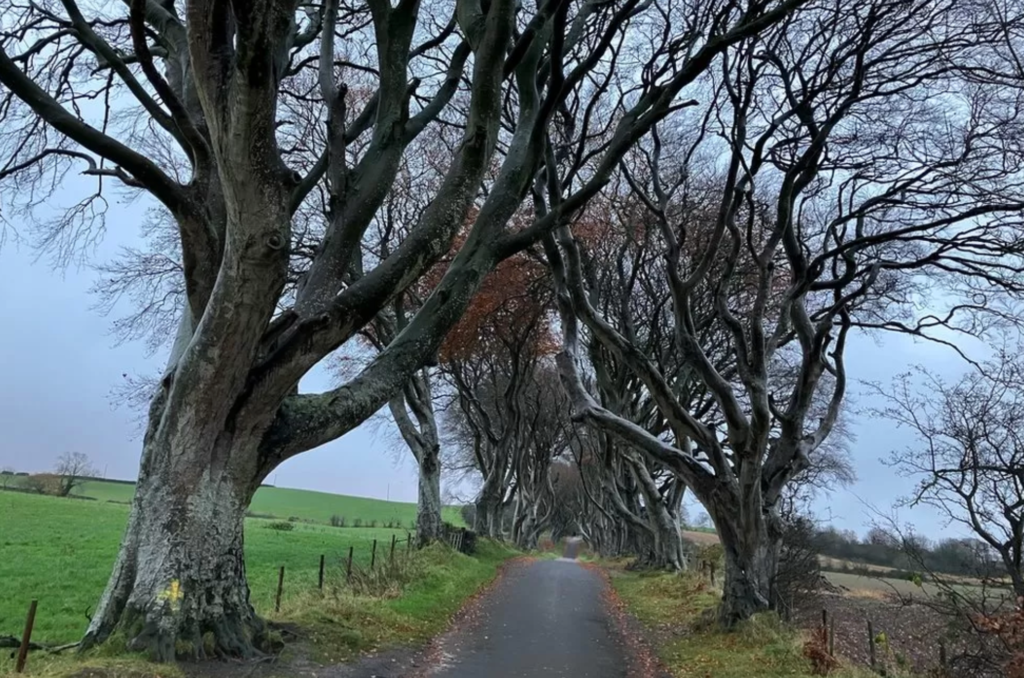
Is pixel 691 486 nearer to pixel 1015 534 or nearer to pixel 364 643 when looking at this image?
pixel 1015 534

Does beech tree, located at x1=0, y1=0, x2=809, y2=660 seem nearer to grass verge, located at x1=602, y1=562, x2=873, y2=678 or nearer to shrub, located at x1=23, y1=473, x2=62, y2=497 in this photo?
grass verge, located at x1=602, y1=562, x2=873, y2=678

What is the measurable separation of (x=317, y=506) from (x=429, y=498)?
71099mm

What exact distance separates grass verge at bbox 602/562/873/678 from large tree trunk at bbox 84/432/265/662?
215 inches

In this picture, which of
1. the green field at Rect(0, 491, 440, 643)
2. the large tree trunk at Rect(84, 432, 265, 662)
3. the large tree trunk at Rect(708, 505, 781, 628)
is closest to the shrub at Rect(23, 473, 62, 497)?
the green field at Rect(0, 491, 440, 643)

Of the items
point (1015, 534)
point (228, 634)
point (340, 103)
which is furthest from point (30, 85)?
point (1015, 534)

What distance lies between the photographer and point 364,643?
8.37m

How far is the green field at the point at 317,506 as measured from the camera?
6594 cm

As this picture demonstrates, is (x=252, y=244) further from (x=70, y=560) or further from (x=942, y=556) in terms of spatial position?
(x=70, y=560)

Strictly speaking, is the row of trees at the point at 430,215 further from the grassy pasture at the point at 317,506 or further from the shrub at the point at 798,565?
the grassy pasture at the point at 317,506

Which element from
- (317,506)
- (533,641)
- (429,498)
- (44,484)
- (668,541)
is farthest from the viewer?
(317,506)

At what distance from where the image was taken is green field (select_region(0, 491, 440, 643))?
1124cm

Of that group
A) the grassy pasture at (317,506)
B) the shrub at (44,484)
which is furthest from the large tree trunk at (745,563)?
the grassy pasture at (317,506)

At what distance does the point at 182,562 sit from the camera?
20.4ft

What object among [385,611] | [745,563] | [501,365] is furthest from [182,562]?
[501,365]
